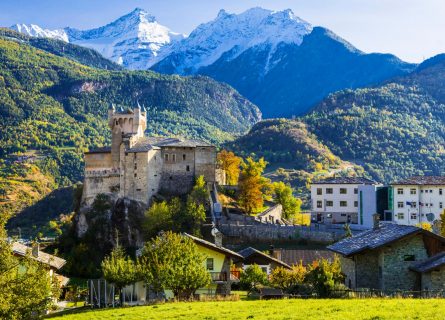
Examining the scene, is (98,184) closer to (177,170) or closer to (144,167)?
(144,167)

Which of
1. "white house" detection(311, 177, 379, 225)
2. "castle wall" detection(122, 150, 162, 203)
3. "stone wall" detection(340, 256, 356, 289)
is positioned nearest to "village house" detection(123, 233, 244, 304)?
"stone wall" detection(340, 256, 356, 289)

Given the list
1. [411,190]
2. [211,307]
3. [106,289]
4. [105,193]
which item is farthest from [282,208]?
[211,307]

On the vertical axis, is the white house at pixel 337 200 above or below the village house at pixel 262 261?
above

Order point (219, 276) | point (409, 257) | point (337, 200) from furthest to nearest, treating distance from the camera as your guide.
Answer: point (337, 200)
point (219, 276)
point (409, 257)

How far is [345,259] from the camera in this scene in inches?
2354

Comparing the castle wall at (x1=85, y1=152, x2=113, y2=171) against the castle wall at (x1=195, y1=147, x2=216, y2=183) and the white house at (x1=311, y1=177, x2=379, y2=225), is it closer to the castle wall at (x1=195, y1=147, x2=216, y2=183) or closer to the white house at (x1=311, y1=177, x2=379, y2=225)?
the castle wall at (x1=195, y1=147, x2=216, y2=183)

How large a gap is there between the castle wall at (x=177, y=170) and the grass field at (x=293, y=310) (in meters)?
69.6

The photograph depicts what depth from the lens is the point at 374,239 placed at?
184 ft

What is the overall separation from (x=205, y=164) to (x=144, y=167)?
10687 millimetres

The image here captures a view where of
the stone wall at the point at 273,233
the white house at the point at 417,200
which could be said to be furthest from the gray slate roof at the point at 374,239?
the white house at the point at 417,200

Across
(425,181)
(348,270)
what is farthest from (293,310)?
(425,181)

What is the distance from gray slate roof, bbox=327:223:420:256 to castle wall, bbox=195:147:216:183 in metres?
61.8

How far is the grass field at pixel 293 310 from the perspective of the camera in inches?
1441

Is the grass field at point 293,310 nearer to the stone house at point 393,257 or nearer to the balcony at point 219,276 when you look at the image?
the stone house at point 393,257
